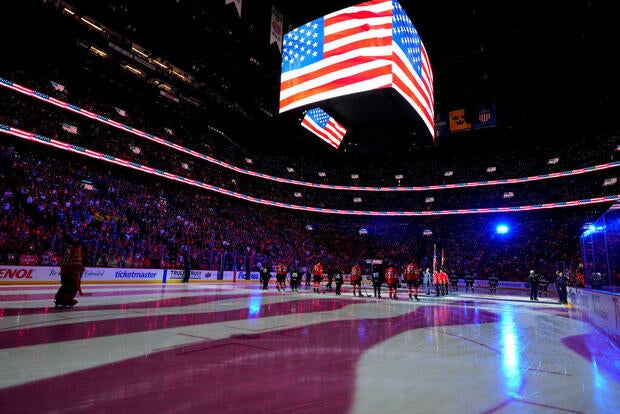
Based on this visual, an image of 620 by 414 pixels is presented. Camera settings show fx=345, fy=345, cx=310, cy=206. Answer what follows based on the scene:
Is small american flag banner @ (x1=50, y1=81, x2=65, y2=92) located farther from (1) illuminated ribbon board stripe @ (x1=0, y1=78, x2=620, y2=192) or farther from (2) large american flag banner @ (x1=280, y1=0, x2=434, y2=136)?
(2) large american flag banner @ (x1=280, y1=0, x2=434, y2=136)

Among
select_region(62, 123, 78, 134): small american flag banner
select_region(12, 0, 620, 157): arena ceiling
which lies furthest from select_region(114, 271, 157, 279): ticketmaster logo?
select_region(12, 0, 620, 157): arena ceiling

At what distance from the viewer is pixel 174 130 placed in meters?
40.1

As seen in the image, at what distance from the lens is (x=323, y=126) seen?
2091 cm

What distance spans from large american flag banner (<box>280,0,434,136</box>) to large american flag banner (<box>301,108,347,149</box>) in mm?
5700

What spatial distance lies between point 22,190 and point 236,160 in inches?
993

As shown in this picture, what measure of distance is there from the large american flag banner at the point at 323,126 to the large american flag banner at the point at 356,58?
570cm

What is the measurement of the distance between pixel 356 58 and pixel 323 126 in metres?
8.51

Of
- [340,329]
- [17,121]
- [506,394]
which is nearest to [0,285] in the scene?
[17,121]

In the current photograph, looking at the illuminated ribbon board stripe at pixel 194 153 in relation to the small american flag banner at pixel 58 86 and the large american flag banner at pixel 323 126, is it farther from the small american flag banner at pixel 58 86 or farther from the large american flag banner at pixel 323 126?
the large american flag banner at pixel 323 126

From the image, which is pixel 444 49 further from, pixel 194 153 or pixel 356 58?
pixel 194 153

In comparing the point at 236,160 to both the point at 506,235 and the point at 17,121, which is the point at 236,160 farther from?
the point at 506,235

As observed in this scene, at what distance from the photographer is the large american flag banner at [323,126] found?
2021 centimetres

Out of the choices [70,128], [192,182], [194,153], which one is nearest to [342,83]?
[70,128]

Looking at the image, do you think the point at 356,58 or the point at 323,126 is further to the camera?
the point at 323,126
